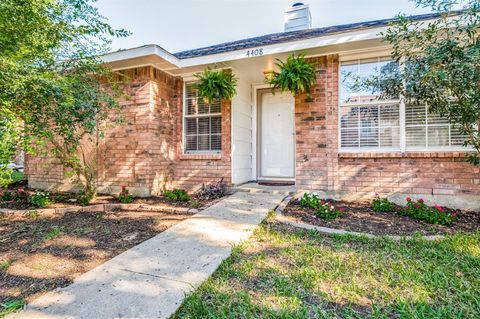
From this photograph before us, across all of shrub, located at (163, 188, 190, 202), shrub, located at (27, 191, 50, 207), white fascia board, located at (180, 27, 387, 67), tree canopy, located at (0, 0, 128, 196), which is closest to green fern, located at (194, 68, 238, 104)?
white fascia board, located at (180, 27, 387, 67)

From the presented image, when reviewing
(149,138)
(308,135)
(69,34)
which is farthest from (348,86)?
(69,34)

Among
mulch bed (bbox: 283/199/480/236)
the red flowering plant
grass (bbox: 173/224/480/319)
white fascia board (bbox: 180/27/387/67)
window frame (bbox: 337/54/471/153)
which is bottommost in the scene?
grass (bbox: 173/224/480/319)

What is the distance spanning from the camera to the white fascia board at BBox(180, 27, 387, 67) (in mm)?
4387

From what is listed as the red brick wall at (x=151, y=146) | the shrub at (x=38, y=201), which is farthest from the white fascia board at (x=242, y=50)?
the shrub at (x=38, y=201)

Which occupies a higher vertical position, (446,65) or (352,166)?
(446,65)

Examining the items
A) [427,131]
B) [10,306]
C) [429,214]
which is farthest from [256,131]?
[10,306]

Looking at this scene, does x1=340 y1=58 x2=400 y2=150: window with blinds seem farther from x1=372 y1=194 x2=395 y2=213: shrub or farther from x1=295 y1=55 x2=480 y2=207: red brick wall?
x1=372 y1=194 x2=395 y2=213: shrub

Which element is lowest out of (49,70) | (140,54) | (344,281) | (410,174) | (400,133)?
(344,281)

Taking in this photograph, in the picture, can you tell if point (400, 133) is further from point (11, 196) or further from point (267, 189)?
point (11, 196)

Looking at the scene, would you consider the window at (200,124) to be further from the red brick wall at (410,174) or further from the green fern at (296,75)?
the red brick wall at (410,174)

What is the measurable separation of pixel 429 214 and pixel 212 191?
3714 millimetres

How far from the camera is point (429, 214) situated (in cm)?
389

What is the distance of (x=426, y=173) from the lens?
14.9 ft

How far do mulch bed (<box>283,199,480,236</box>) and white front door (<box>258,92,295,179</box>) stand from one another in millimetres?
1960
